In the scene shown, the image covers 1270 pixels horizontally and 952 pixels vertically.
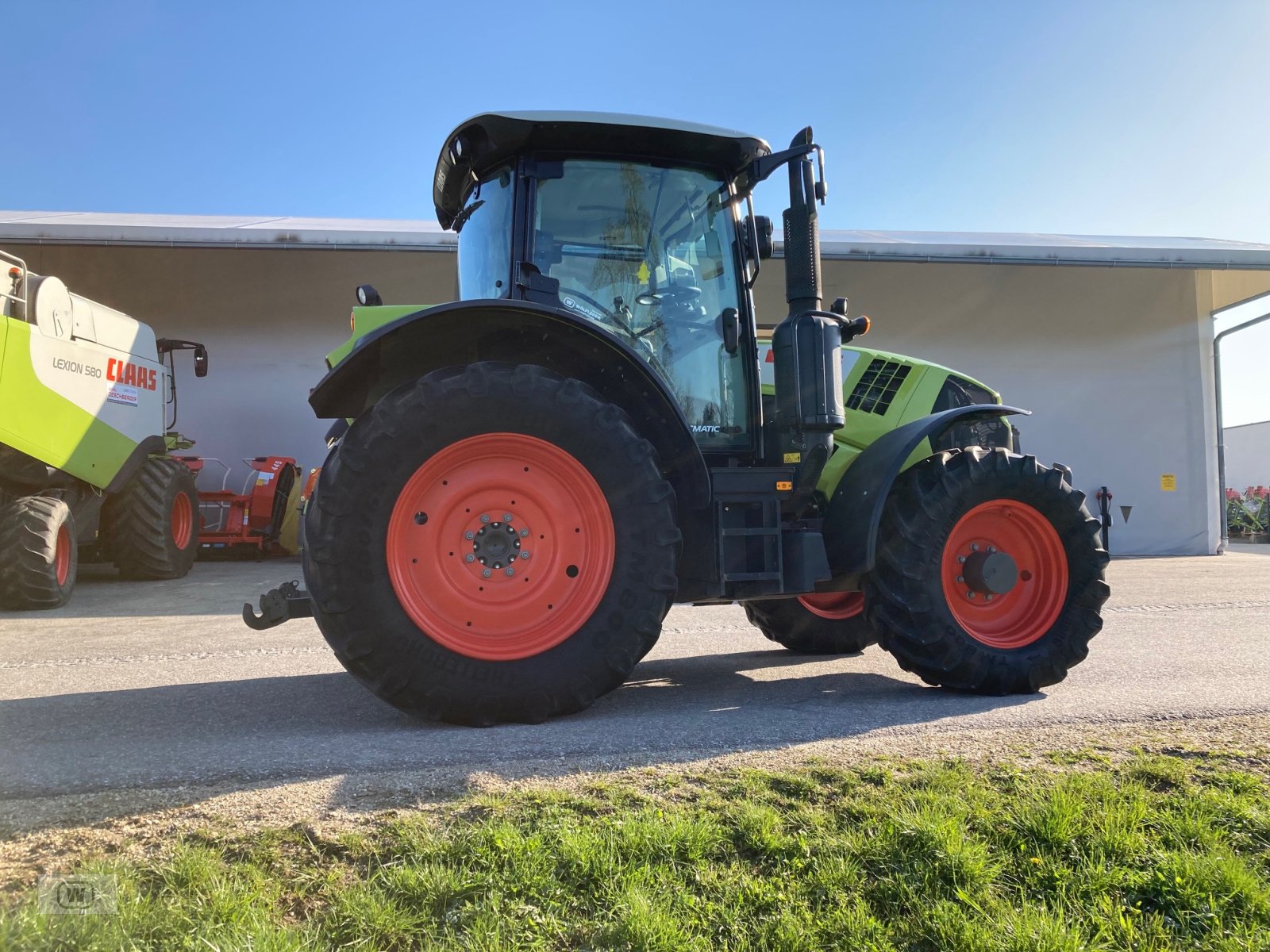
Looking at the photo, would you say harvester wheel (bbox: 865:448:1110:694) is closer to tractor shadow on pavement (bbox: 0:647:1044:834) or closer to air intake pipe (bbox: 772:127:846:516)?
tractor shadow on pavement (bbox: 0:647:1044:834)

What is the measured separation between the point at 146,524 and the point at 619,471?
7.83 metres

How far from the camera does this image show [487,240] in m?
3.73

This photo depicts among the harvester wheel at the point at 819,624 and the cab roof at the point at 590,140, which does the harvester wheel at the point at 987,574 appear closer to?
the harvester wheel at the point at 819,624

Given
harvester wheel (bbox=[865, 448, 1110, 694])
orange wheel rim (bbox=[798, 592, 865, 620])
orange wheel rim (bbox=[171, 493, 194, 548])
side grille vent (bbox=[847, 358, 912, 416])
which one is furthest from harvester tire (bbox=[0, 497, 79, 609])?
harvester wheel (bbox=[865, 448, 1110, 694])

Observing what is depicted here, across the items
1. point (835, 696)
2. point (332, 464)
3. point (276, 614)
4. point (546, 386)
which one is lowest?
point (835, 696)

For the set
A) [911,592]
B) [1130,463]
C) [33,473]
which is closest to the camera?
[911,592]

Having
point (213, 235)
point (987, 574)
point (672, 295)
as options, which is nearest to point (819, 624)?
point (987, 574)

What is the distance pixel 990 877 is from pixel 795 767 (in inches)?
28.4

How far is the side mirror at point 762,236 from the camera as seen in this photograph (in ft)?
12.7

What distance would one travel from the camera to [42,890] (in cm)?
165

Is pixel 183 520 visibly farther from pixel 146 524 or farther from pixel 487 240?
pixel 487 240

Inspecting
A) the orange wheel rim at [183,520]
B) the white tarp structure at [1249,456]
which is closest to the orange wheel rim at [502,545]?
the orange wheel rim at [183,520]

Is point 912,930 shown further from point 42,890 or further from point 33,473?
point 33,473

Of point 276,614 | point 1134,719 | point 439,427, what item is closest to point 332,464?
point 439,427
